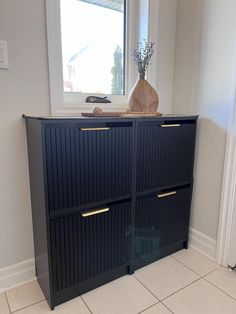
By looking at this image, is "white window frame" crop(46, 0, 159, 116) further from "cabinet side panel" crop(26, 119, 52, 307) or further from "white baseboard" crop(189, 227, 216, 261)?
"white baseboard" crop(189, 227, 216, 261)

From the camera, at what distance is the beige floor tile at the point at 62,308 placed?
1.27 meters

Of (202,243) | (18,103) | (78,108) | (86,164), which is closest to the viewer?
(86,164)

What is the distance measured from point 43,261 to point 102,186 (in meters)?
0.54

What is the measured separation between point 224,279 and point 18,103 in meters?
1.68

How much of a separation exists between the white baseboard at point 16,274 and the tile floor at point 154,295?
0.13 feet

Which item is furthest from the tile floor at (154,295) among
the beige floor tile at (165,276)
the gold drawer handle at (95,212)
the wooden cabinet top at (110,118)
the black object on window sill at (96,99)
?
the black object on window sill at (96,99)

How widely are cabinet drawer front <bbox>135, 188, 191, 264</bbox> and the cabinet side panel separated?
57 centimetres

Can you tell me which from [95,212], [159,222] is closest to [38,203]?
[95,212]

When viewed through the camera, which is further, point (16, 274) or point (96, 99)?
point (96, 99)

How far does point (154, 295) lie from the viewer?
139 cm

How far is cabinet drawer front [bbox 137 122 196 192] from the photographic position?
143cm

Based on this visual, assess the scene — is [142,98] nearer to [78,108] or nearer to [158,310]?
[78,108]

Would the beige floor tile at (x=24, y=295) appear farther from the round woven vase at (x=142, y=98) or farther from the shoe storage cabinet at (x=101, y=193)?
the round woven vase at (x=142, y=98)

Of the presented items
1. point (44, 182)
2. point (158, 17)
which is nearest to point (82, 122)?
point (44, 182)
